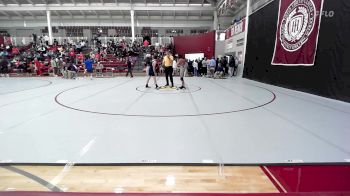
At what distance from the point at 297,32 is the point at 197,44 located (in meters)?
14.0

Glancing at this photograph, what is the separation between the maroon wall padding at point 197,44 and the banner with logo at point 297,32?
11058mm

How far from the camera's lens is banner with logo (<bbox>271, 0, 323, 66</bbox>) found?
7.38 m

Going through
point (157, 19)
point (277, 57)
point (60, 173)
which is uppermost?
point (157, 19)

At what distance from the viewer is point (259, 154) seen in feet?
9.36

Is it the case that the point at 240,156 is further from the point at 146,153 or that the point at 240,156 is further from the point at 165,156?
the point at 146,153

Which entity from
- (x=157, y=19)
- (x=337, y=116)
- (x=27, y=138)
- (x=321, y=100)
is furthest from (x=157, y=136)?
(x=157, y=19)

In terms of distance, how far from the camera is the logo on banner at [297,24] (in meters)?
7.55

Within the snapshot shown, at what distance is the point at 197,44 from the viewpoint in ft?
71.4

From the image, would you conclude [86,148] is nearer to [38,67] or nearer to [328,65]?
[328,65]

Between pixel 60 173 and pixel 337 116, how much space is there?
17.0ft

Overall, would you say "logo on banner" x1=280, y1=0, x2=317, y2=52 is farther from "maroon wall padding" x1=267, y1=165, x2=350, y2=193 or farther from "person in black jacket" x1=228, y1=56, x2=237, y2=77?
"maroon wall padding" x1=267, y1=165, x2=350, y2=193

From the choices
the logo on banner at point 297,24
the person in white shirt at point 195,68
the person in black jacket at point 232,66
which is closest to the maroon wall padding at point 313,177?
the logo on banner at point 297,24

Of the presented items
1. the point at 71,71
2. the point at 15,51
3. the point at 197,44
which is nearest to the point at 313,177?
the point at 71,71

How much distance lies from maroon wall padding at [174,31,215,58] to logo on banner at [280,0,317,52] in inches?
452
